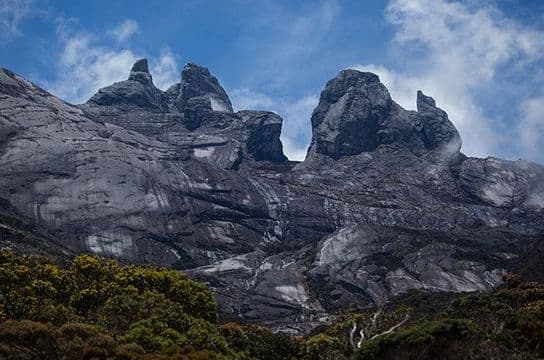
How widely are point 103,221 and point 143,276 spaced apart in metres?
120

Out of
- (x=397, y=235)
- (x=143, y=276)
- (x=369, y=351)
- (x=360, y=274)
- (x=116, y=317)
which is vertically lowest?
(x=369, y=351)

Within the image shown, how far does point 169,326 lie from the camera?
2034 inches

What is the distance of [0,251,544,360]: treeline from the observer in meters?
39.2

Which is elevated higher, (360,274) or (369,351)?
(360,274)

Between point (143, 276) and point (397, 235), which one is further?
point (397, 235)

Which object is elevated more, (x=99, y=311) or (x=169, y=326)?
(x=99, y=311)

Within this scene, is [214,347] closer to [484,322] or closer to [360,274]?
[484,322]

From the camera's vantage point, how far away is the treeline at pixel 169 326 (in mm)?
39188

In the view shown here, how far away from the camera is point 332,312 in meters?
142

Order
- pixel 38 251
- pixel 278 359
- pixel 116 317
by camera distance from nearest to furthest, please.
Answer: pixel 116 317 < pixel 278 359 < pixel 38 251

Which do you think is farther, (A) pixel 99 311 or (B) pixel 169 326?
(A) pixel 99 311

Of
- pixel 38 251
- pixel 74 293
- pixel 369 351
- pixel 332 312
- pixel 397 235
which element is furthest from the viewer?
pixel 397 235

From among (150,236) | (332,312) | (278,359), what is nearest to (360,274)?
(332,312)

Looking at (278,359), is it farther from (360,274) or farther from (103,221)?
(103,221)
